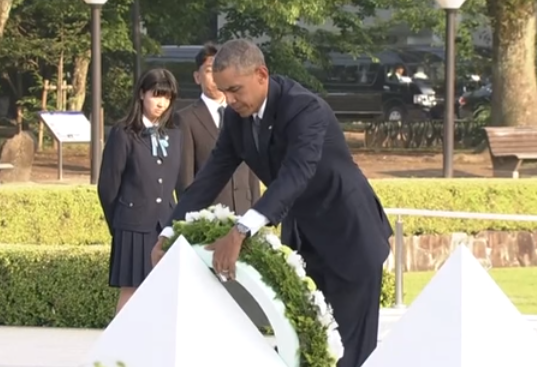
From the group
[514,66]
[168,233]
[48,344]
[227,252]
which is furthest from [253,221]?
[514,66]

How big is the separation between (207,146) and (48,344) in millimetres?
1868

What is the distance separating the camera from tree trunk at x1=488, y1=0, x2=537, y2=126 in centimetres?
2277

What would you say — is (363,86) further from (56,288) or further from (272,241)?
(272,241)

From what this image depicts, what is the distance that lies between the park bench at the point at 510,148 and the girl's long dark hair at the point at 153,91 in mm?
12916

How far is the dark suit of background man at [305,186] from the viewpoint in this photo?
4488 mm

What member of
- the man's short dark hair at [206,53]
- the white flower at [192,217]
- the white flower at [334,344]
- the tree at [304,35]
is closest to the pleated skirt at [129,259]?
the man's short dark hair at [206,53]

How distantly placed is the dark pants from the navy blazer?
2345 mm

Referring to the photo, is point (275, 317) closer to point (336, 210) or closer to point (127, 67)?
point (336, 210)

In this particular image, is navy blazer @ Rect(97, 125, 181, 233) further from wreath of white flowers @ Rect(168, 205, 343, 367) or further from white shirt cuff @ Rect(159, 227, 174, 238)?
wreath of white flowers @ Rect(168, 205, 343, 367)

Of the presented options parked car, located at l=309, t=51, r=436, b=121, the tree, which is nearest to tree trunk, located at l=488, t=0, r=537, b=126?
the tree

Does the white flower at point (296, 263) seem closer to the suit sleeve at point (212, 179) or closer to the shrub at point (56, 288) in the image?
the suit sleeve at point (212, 179)

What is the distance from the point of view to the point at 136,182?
731 cm

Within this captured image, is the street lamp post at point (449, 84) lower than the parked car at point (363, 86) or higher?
higher

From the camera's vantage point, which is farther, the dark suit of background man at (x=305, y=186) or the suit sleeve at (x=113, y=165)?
the suit sleeve at (x=113, y=165)
